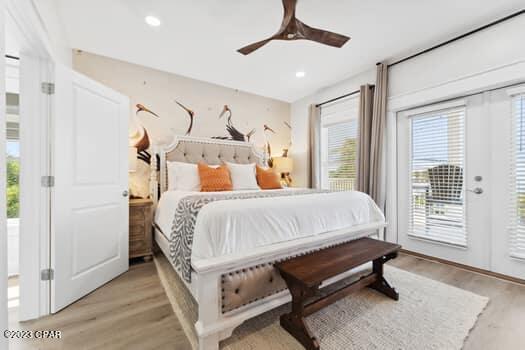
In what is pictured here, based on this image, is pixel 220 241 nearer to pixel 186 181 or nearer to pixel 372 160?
pixel 186 181

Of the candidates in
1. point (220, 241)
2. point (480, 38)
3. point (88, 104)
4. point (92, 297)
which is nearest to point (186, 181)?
point (88, 104)

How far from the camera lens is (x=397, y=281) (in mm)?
2230

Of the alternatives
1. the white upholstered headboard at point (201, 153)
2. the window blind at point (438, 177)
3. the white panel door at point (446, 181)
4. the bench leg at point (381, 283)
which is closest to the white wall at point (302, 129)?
the white upholstered headboard at point (201, 153)

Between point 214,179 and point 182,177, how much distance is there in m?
0.46

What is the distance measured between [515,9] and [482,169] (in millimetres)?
1562

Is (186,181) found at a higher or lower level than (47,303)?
higher

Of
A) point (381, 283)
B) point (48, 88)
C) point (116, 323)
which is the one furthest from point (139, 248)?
point (381, 283)

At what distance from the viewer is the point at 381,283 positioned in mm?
1995

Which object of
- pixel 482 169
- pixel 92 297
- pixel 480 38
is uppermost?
pixel 480 38

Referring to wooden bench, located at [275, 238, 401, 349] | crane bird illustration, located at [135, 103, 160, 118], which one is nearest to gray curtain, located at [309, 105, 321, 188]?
wooden bench, located at [275, 238, 401, 349]

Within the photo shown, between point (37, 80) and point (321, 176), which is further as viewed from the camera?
point (321, 176)

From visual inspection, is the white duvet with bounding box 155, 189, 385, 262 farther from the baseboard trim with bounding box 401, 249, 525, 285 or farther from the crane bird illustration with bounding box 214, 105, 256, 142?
the crane bird illustration with bounding box 214, 105, 256, 142

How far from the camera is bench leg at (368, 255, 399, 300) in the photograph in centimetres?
193

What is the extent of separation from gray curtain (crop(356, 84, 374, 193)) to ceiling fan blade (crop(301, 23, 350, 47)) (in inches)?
57.0
